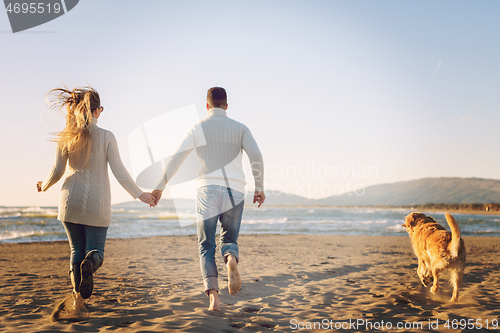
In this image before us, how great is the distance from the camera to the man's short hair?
11.3ft

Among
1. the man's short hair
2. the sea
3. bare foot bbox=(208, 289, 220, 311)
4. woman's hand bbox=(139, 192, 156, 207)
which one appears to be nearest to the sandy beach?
bare foot bbox=(208, 289, 220, 311)

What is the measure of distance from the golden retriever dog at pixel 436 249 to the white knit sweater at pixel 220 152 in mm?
2456

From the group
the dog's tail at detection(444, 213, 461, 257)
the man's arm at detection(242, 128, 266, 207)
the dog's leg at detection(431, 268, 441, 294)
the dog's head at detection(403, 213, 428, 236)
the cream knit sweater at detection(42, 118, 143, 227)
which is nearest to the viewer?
the cream knit sweater at detection(42, 118, 143, 227)

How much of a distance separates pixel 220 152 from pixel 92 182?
4.07 ft

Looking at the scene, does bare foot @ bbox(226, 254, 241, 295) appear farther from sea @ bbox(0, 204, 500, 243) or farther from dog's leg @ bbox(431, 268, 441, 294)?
sea @ bbox(0, 204, 500, 243)

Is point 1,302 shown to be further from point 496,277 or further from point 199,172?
point 496,277

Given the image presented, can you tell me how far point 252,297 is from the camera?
4070mm

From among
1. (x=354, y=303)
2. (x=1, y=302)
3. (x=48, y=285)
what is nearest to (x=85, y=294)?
(x=1, y=302)

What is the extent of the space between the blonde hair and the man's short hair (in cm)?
118

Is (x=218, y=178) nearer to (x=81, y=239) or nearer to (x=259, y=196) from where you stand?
(x=259, y=196)

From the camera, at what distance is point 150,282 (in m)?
4.83

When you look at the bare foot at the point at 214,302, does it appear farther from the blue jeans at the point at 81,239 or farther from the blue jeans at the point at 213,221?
the blue jeans at the point at 81,239

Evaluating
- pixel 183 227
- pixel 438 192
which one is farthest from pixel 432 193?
pixel 183 227

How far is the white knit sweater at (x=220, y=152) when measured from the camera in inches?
128
